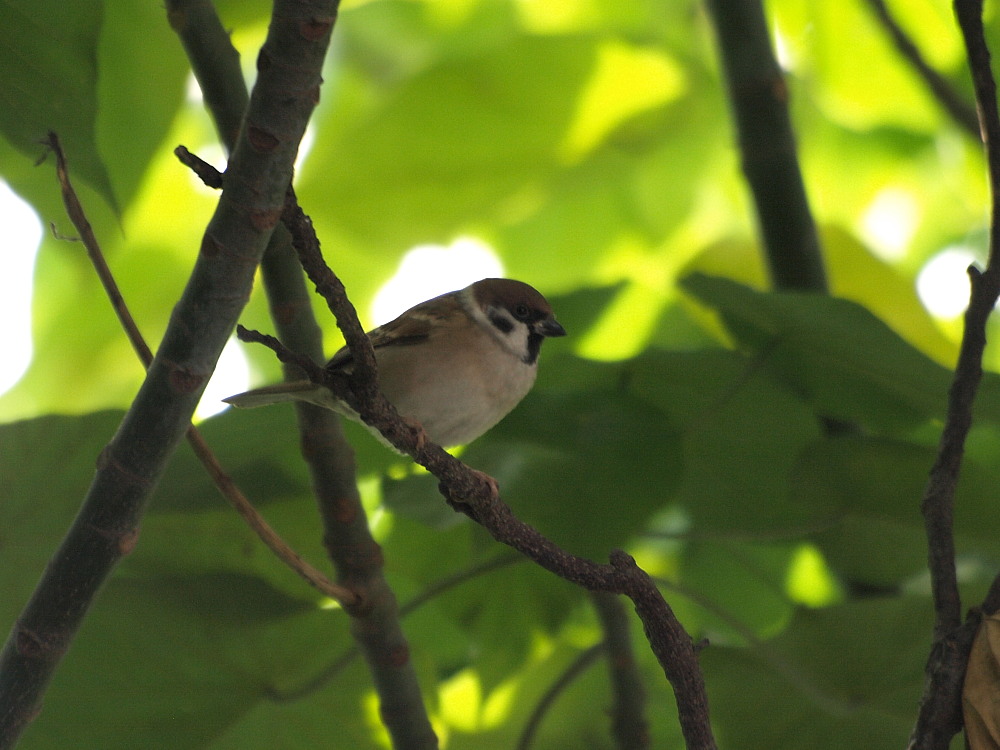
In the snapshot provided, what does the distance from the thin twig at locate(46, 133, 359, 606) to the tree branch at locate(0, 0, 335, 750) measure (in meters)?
Result: 0.11

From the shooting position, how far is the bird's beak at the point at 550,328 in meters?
1.50

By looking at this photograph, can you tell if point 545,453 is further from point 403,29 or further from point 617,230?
point 403,29

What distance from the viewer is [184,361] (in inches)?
30.2

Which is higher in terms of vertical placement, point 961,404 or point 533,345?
point 533,345

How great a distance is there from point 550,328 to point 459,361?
0.17m

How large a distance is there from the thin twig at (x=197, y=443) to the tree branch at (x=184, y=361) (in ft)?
0.37

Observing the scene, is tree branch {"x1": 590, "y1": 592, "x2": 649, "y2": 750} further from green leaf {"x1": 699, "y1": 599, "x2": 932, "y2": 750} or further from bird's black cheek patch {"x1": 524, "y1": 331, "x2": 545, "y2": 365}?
bird's black cheek patch {"x1": 524, "y1": 331, "x2": 545, "y2": 365}

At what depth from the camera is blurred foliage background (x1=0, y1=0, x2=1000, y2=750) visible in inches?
46.1

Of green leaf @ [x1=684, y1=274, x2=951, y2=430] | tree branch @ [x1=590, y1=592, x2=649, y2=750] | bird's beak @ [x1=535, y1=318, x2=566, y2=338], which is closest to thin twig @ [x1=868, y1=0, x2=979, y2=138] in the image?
green leaf @ [x1=684, y1=274, x2=951, y2=430]

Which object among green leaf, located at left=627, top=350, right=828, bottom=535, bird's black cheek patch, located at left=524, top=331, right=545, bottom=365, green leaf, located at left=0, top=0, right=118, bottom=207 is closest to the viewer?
green leaf, located at left=0, top=0, right=118, bottom=207

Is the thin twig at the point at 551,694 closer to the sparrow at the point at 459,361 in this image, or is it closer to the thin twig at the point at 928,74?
the sparrow at the point at 459,361

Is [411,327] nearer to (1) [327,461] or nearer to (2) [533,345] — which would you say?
(2) [533,345]

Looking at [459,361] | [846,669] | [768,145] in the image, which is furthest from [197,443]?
[768,145]

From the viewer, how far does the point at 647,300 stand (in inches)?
60.5
